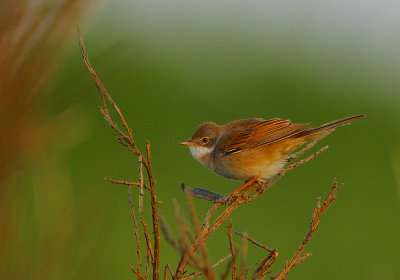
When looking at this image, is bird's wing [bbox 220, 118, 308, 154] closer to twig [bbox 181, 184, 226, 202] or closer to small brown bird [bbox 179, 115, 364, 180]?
small brown bird [bbox 179, 115, 364, 180]

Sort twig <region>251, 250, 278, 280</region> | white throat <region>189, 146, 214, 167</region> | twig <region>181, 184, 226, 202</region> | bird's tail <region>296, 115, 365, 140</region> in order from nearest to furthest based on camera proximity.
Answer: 1. twig <region>251, 250, 278, 280</region>
2. twig <region>181, 184, 226, 202</region>
3. bird's tail <region>296, 115, 365, 140</region>
4. white throat <region>189, 146, 214, 167</region>

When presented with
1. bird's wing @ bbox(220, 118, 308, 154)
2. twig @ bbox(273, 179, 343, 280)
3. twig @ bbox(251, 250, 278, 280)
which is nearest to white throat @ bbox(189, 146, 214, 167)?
bird's wing @ bbox(220, 118, 308, 154)

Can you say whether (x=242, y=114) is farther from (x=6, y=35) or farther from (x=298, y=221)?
(x=6, y=35)

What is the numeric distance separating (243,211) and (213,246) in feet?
2.89

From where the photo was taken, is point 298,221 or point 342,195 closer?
point 298,221

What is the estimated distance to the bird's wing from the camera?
181 inches

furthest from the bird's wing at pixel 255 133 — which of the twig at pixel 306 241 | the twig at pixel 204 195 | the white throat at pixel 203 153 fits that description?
the twig at pixel 306 241

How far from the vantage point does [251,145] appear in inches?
186

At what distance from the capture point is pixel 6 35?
1.87 metres

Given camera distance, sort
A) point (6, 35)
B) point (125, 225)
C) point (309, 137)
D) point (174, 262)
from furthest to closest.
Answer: point (125, 225)
point (174, 262)
point (309, 137)
point (6, 35)

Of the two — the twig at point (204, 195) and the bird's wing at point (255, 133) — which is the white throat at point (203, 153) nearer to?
the bird's wing at point (255, 133)

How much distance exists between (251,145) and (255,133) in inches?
3.9

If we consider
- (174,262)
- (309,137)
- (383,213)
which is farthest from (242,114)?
(309,137)

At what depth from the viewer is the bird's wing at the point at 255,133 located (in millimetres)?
4590
